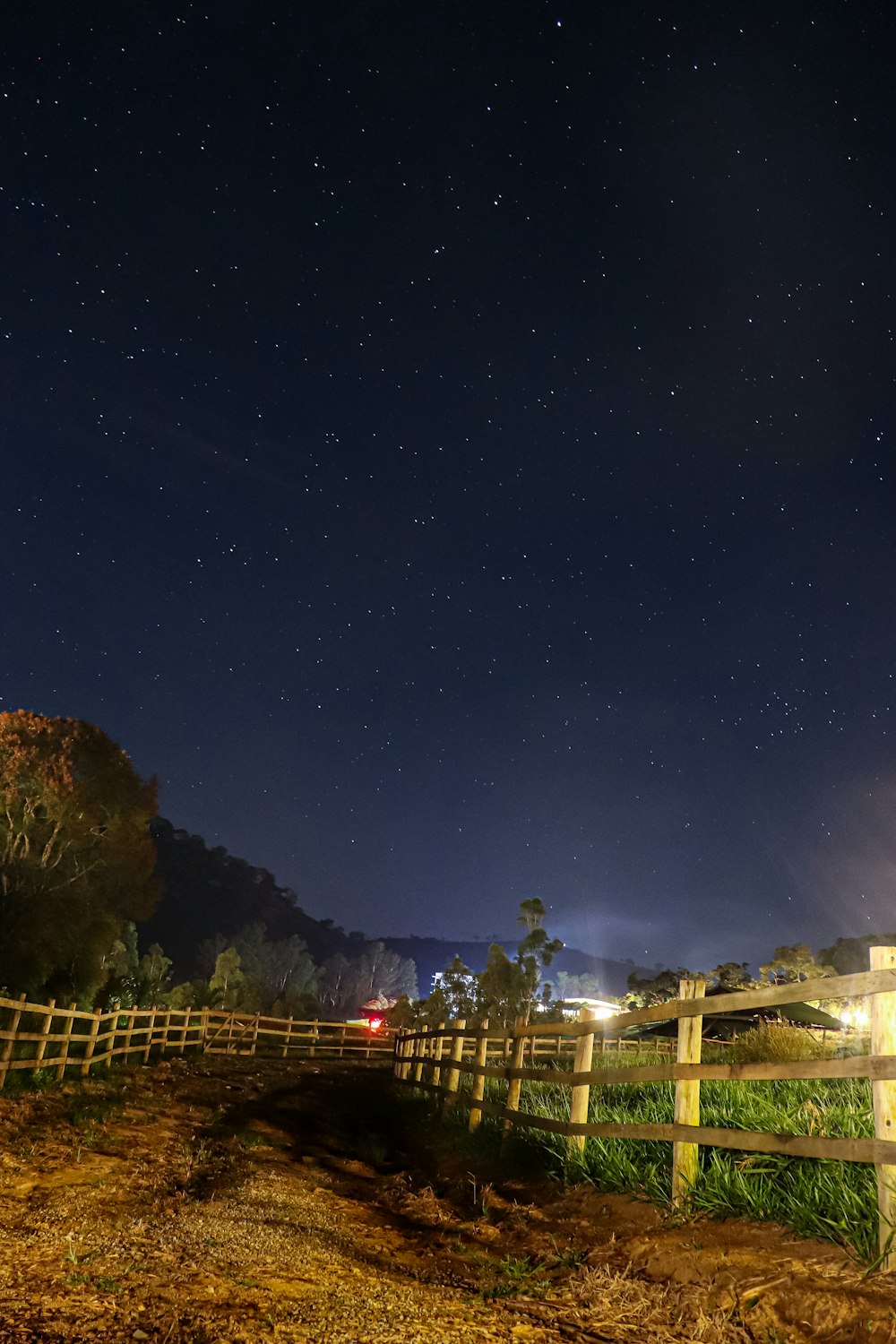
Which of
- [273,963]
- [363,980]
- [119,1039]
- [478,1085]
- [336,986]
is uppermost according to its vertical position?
[478,1085]

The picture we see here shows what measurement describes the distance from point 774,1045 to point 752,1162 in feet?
27.8

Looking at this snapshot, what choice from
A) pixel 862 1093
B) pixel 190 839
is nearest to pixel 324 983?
pixel 190 839

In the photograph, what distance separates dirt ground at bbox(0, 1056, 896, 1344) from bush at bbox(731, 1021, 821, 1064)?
5929 mm

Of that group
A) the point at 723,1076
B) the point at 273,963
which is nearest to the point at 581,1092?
the point at 723,1076

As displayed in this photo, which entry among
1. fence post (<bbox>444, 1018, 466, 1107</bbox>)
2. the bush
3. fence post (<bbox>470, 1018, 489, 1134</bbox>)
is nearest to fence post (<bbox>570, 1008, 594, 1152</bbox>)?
fence post (<bbox>470, 1018, 489, 1134</bbox>)

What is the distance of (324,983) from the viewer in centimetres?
10738

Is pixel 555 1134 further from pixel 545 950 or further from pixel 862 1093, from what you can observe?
pixel 545 950

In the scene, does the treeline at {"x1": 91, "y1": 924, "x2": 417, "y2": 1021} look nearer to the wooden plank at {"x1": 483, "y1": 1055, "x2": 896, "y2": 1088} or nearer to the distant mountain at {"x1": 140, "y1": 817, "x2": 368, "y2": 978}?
the distant mountain at {"x1": 140, "y1": 817, "x2": 368, "y2": 978}

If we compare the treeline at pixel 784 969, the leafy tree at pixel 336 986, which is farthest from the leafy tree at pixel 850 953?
the leafy tree at pixel 336 986

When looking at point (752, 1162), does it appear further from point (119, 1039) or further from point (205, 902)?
point (205, 902)

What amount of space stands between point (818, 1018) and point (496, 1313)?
13067 millimetres

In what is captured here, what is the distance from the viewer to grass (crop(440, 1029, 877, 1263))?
4.87 m

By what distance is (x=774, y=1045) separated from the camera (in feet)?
43.8

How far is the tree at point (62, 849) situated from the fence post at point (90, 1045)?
23.6 ft
